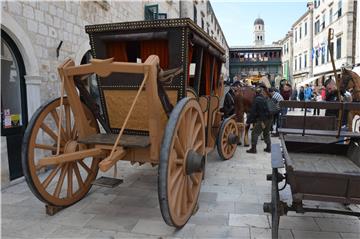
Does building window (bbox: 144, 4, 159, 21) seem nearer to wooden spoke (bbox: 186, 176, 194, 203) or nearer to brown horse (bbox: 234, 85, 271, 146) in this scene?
brown horse (bbox: 234, 85, 271, 146)

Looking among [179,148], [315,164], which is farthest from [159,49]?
[315,164]

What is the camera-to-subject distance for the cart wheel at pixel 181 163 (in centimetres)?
288

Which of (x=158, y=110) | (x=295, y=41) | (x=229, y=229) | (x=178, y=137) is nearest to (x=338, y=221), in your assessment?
(x=229, y=229)

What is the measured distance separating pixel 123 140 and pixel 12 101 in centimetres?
263

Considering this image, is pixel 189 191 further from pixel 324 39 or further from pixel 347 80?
pixel 324 39

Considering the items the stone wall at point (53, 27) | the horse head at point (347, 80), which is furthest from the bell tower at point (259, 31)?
the stone wall at point (53, 27)

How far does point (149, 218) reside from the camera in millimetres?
3783

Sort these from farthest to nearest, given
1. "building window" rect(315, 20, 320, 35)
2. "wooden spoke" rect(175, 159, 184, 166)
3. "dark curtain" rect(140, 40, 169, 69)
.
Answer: "building window" rect(315, 20, 320, 35)
"dark curtain" rect(140, 40, 169, 69)
"wooden spoke" rect(175, 159, 184, 166)

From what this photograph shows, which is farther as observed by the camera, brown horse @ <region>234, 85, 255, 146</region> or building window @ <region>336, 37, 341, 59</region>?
building window @ <region>336, 37, 341, 59</region>

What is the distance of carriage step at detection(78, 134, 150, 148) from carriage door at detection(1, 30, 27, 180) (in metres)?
1.94

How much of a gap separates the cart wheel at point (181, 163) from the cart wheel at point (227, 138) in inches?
99.7

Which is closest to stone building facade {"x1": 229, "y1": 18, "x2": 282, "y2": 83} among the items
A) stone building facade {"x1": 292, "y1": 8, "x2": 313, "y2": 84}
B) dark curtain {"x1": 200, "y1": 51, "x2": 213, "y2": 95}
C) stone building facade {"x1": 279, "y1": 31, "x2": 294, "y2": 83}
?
stone building facade {"x1": 279, "y1": 31, "x2": 294, "y2": 83}

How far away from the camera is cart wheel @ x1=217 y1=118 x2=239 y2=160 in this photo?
6.41m

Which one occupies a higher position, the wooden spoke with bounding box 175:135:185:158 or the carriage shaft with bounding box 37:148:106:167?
the wooden spoke with bounding box 175:135:185:158
